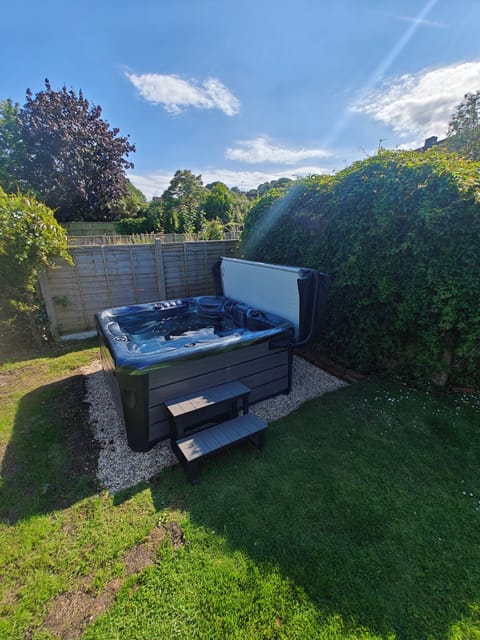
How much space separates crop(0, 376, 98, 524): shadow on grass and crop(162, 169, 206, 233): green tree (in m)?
13.4

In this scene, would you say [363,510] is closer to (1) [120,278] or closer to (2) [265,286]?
(2) [265,286]

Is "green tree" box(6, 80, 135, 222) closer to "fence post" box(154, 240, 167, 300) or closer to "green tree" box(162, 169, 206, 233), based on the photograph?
"green tree" box(162, 169, 206, 233)

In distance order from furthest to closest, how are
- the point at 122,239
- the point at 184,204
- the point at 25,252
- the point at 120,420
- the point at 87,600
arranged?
1. the point at 184,204
2. the point at 122,239
3. the point at 25,252
4. the point at 120,420
5. the point at 87,600

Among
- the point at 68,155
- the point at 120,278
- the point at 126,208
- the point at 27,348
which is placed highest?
the point at 68,155

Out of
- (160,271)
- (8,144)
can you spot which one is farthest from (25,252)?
(8,144)

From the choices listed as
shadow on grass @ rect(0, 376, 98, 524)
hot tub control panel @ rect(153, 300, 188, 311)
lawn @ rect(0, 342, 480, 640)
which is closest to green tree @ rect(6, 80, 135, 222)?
hot tub control panel @ rect(153, 300, 188, 311)

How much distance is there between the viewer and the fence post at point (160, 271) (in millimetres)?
5732

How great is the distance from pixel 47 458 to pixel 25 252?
132 inches

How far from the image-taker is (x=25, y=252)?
4188mm

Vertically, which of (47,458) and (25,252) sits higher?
(25,252)

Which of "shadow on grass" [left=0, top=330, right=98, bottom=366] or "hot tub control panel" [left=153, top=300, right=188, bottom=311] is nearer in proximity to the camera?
"shadow on grass" [left=0, top=330, right=98, bottom=366]

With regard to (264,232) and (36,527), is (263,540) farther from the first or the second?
(264,232)

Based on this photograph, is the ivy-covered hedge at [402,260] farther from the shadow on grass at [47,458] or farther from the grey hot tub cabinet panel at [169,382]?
the shadow on grass at [47,458]

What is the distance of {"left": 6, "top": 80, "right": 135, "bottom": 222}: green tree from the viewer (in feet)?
45.0
